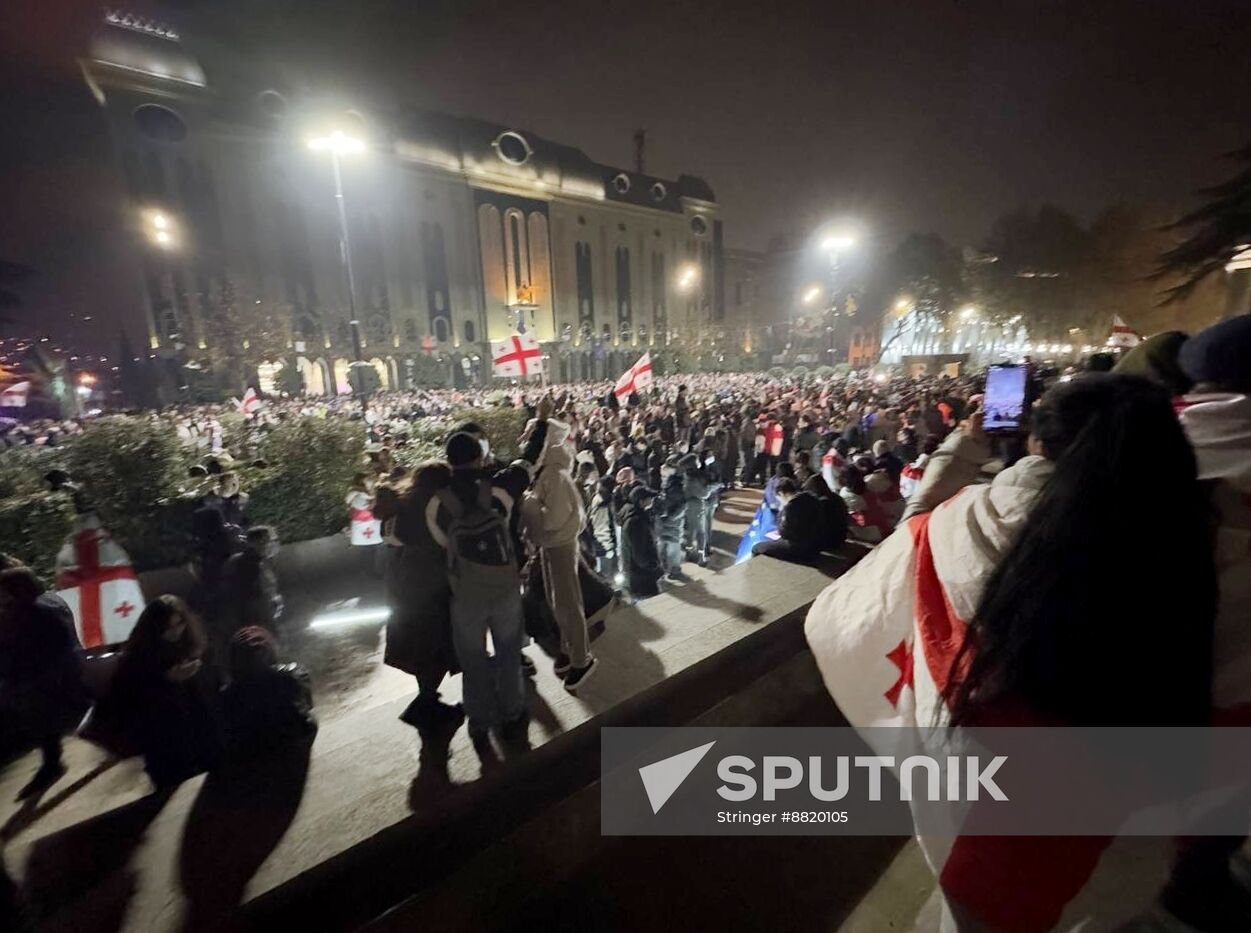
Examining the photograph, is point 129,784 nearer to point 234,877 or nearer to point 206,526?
point 206,526

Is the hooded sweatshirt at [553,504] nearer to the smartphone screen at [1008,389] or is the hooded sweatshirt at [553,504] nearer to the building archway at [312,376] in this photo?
the smartphone screen at [1008,389]

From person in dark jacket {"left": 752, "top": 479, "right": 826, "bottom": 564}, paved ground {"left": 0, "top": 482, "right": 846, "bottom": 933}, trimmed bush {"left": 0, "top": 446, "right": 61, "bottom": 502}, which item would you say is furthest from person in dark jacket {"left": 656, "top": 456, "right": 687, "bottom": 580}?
trimmed bush {"left": 0, "top": 446, "right": 61, "bottom": 502}

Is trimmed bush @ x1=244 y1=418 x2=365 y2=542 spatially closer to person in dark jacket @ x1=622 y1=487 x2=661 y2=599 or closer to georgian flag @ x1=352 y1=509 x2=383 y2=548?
georgian flag @ x1=352 y1=509 x2=383 y2=548

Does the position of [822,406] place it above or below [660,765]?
above

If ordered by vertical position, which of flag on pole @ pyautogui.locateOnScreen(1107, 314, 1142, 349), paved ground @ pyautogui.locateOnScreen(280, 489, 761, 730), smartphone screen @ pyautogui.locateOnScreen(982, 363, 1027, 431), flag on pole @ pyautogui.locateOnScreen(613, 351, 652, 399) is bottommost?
paved ground @ pyautogui.locateOnScreen(280, 489, 761, 730)

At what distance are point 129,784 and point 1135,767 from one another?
16.7ft

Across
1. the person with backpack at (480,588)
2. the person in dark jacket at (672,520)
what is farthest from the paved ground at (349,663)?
the person with backpack at (480,588)

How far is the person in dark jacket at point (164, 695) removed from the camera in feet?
8.79

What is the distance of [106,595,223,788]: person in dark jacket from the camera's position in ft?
8.79

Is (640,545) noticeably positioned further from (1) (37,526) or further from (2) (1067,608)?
(1) (37,526)

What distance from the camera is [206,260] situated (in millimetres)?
40531

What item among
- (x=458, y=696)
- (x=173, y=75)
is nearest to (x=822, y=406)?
(x=458, y=696)

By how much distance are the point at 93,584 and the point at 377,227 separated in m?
51.5

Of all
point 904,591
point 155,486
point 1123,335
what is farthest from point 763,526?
point 1123,335
